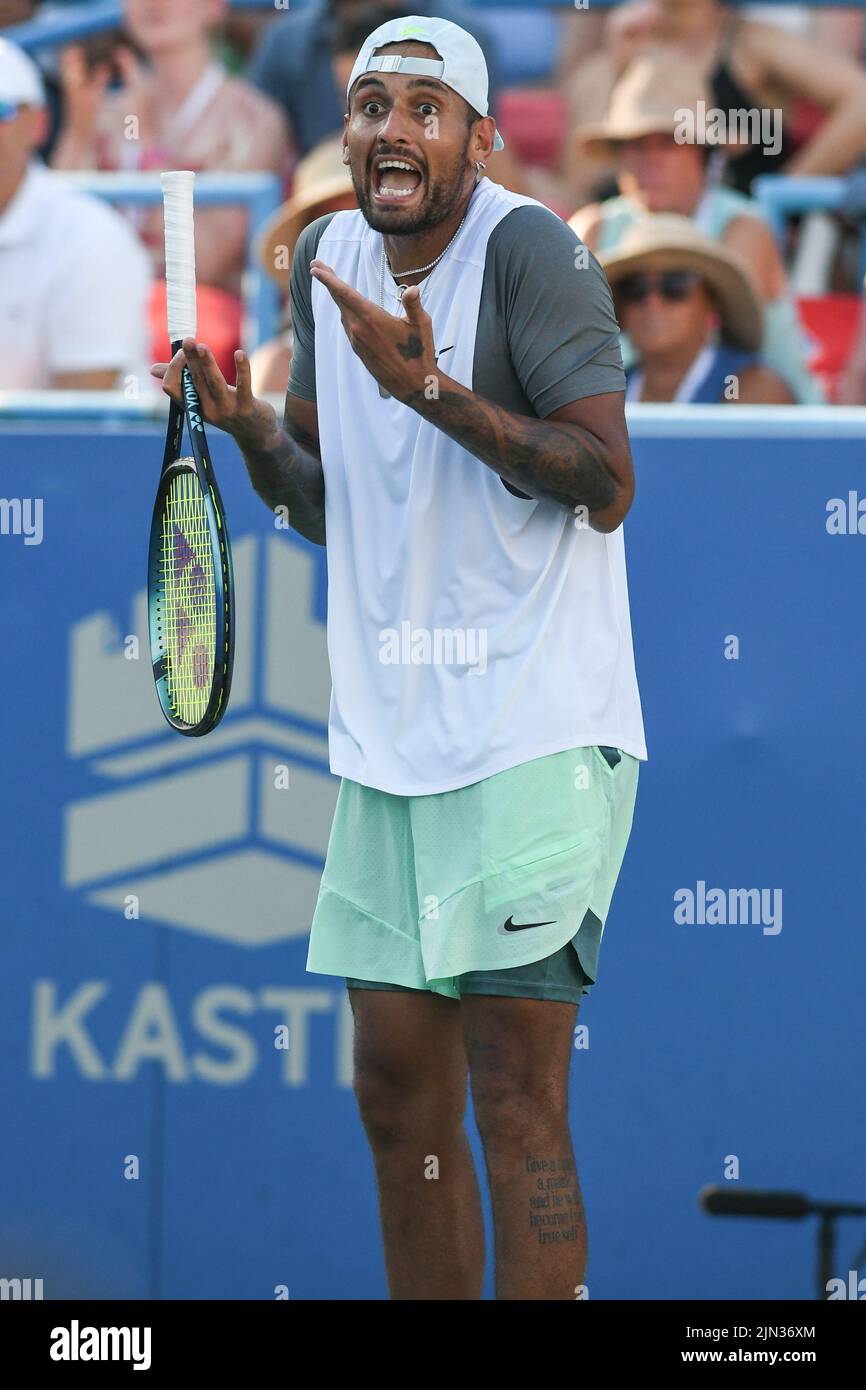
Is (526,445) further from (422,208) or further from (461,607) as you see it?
(422,208)

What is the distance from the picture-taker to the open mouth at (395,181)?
2742 millimetres

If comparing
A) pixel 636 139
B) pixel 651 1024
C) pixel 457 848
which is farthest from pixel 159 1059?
pixel 636 139

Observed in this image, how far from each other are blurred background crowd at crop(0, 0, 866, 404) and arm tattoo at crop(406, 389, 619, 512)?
1914 mm

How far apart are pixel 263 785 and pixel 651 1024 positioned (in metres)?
0.83

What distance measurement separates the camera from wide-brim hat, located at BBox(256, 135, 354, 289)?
507 centimetres

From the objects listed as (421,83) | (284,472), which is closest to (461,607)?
(284,472)

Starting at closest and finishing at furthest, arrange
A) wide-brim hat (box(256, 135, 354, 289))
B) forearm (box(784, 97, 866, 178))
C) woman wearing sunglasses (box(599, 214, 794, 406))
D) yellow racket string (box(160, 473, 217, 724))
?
yellow racket string (box(160, 473, 217, 724))
woman wearing sunglasses (box(599, 214, 794, 406))
wide-brim hat (box(256, 135, 354, 289))
forearm (box(784, 97, 866, 178))

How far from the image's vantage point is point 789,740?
3.70 m

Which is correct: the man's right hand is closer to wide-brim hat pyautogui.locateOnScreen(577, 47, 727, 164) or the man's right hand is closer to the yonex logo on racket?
the yonex logo on racket

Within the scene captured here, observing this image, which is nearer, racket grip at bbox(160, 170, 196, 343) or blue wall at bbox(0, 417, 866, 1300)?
racket grip at bbox(160, 170, 196, 343)

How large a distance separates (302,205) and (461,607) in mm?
2586

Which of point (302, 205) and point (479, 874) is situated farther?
point (302, 205)

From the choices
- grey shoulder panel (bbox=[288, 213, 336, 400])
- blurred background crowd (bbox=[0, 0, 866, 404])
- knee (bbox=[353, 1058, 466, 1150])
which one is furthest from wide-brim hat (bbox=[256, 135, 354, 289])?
knee (bbox=[353, 1058, 466, 1150])

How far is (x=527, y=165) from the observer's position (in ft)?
21.1
